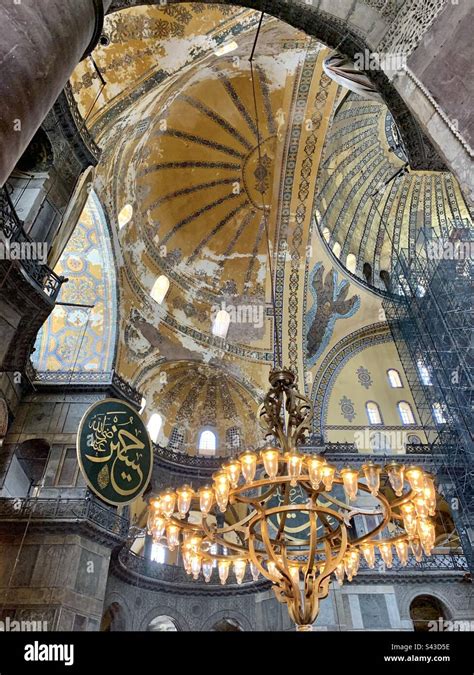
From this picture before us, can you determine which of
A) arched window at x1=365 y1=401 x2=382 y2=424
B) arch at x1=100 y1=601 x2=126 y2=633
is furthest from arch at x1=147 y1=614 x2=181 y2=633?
arched window at x1=365 y1=401 x2=382 y2=424

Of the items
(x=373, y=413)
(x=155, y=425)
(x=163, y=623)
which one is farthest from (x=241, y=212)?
(x=163, y=623)

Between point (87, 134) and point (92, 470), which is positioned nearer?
point (87, 134)

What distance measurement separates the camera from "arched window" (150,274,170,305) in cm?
1071

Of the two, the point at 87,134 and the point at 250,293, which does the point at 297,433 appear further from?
the point at 250,293

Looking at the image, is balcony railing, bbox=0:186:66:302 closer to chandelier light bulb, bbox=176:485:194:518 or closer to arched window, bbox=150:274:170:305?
chandelier light bulb, bbox=176:485:194:518

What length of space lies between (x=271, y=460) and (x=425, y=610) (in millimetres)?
8776

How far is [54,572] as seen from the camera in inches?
252

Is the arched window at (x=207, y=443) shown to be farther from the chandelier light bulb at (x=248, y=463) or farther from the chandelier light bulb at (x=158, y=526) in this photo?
the chandelier light bulb at (x=248, y=463)

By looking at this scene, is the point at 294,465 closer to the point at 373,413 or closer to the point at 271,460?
the point at 271,460

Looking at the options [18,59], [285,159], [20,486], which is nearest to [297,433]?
[18,59]

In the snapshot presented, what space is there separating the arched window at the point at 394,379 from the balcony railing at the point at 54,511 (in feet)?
28.4

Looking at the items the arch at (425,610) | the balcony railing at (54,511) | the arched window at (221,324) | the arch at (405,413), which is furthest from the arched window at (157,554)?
the arch at (405,413)

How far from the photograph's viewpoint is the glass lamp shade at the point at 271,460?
13.9ft
